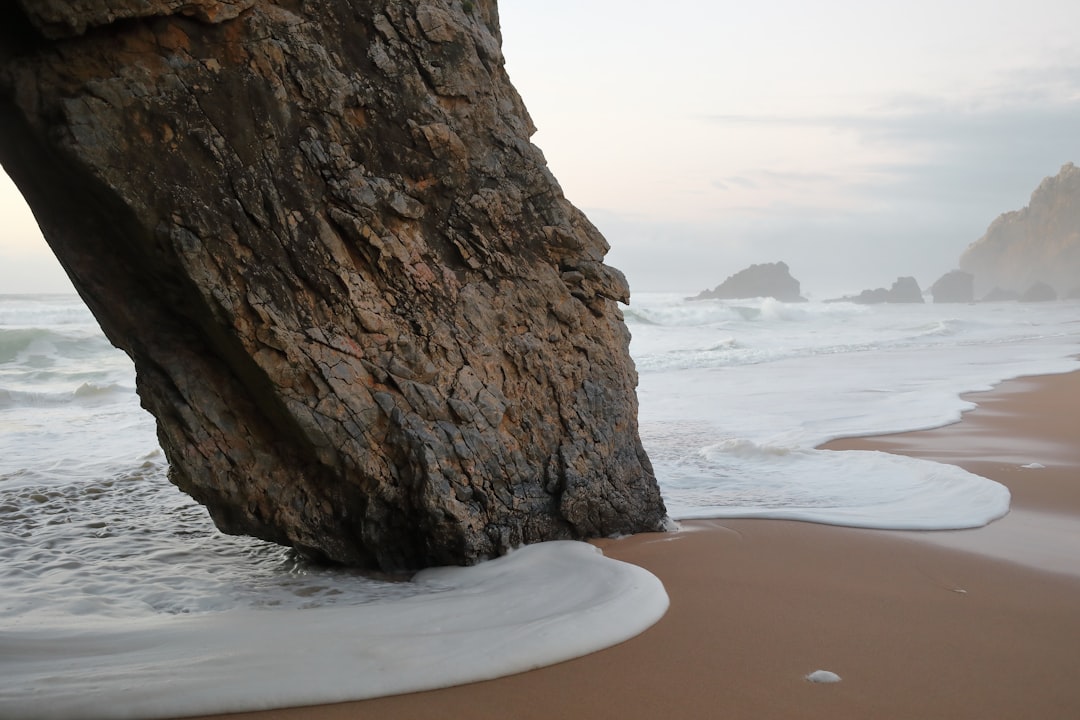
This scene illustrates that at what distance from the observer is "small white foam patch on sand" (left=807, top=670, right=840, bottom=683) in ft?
12.5

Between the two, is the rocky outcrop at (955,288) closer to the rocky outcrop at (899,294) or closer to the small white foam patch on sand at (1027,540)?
the rocky outcrop at (899,294)

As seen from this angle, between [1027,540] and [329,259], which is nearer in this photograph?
[329,259]

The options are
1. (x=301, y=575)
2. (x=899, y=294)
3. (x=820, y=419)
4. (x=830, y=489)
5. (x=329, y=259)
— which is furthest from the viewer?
(x=899, y=294)

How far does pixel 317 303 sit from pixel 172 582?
6.62 ft

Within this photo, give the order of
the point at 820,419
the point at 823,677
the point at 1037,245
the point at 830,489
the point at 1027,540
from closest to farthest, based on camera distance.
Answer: the point at 823,677, the point at 1027,540, the point at 830,489, the point at 820,419, the point at 1037,245

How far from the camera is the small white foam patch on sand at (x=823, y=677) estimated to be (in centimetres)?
381

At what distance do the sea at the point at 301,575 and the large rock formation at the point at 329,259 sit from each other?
1.86ft

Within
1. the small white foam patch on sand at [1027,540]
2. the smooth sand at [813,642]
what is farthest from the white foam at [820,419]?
the smooth sand at [813,642]

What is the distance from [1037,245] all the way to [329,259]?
123 m

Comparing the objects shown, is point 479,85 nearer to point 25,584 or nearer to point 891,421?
point 25,584

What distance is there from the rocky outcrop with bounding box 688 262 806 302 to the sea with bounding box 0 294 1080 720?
258ft

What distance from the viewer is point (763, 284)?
90500mm

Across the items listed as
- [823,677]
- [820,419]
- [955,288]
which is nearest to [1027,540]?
[823,677]

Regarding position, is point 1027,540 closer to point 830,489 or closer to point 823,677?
point 830,489
